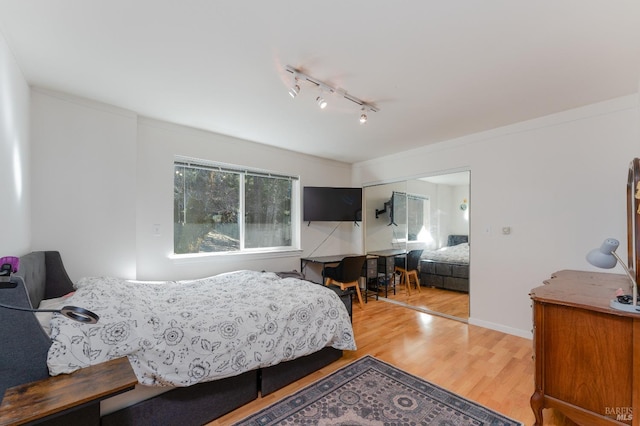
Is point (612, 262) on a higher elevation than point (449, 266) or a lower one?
higher

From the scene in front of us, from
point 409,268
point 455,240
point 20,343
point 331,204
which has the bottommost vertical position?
point 409,268

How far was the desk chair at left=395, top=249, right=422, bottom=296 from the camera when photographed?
15.6 ft

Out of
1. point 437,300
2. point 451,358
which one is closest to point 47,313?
point 451,358

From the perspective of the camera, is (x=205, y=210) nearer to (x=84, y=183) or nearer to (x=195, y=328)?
(x=84, y=183)

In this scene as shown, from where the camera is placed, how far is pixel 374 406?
76.0 inches

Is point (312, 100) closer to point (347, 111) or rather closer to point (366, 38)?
point (347, 111)

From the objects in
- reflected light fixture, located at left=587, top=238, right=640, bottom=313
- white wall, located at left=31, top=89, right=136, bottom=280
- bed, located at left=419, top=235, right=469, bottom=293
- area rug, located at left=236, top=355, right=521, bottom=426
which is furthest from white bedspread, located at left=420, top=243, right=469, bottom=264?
white wall, located at left=31, top=89, right=136, bottom=280

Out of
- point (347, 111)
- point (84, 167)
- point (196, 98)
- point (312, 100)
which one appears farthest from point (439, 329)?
point (84, 167)

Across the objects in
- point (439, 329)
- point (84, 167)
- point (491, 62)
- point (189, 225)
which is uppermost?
point (491, 62)

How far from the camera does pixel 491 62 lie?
198 centimetres

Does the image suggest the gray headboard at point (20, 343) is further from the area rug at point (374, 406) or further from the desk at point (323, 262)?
the desk at point (323, 262)

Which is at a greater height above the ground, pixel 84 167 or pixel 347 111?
pixel 347 111

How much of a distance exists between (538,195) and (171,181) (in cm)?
411

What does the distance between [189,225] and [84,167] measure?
1164 mm
